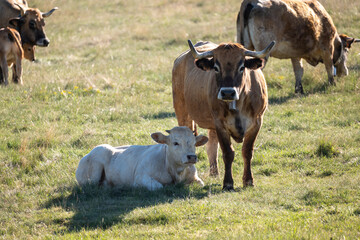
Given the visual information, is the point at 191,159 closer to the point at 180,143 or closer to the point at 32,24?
the point at 180,143

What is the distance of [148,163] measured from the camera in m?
8.40

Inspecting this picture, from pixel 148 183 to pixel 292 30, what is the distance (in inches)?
274

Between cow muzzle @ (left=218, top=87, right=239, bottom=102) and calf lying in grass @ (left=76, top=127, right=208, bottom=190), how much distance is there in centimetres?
92

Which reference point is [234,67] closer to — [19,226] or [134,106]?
[19,226]

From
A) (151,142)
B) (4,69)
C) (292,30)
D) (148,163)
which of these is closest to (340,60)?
(292,30)

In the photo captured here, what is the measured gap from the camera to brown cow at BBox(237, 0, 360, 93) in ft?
43.7

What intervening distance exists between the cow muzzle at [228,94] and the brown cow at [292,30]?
6.10m

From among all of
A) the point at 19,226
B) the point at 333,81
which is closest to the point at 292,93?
the point at 333,81

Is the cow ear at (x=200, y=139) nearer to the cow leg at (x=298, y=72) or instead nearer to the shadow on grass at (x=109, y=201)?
the shadow on grass at (x=109, y=201)

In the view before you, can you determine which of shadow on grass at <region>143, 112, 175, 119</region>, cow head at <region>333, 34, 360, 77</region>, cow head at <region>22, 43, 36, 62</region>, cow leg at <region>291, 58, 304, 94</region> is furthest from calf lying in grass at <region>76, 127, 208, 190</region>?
cow head at <region>22, 43, 36, 62</region>

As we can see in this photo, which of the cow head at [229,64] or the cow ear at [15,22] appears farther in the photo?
the cow ear at [15,22]

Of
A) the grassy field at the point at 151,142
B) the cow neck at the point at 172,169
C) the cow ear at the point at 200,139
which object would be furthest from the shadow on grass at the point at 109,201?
the cow ear at the point at 200,139

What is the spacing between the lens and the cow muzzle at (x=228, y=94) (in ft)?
24.1

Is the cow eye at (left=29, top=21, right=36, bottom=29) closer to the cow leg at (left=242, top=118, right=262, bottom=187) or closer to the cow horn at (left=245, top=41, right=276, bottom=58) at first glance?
the cow leg at (left=242, top=118, right=262, bottom=187)
